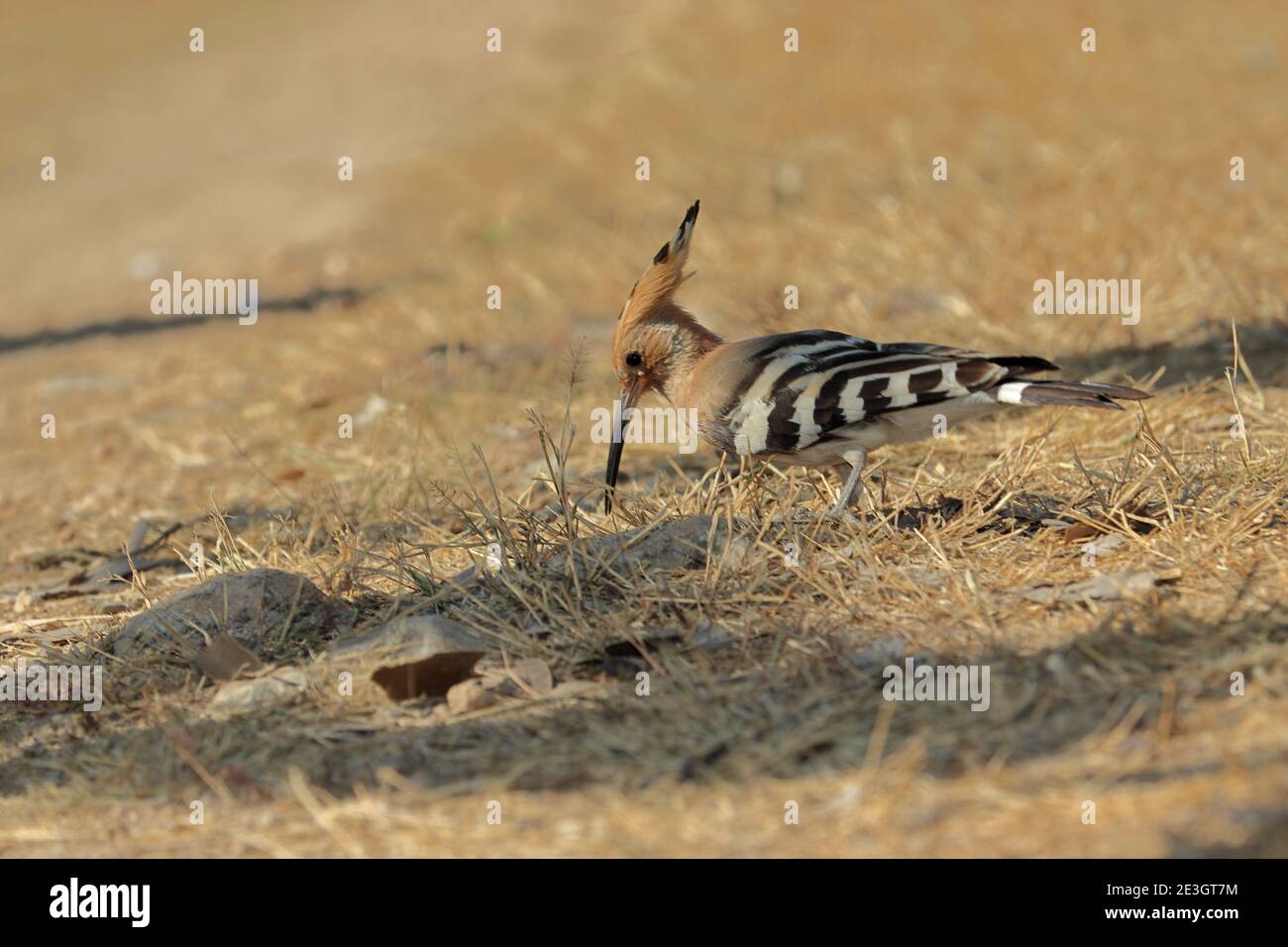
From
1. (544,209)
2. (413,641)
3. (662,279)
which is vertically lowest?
(413,641)

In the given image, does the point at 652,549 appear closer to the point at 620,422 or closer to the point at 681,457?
the point at 620,422

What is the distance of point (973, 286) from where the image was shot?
6.85 m

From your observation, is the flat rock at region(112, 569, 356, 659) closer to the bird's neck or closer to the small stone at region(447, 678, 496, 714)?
the small stone at region(447, 678, 496, 714)

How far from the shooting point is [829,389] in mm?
3795

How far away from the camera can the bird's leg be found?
3.92m

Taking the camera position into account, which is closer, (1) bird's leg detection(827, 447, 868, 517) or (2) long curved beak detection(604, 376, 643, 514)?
(1) bird's leg detection(827, 447, 868, 517)

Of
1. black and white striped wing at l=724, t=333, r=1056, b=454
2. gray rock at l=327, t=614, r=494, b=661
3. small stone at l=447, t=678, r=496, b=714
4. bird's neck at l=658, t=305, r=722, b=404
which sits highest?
bird's neck at l=658, t=305, r=722, b=404

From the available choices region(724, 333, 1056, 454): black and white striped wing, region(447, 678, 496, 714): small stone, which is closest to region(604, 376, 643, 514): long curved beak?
region(724, 333, 1056, 454): black and white striped wing

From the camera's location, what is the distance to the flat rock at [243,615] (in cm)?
382

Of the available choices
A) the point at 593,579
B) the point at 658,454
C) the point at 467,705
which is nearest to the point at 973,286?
the point at 658,454

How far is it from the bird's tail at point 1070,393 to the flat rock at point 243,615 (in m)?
1.71

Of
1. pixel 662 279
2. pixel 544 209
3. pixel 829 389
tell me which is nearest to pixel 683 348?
pixel 662 279

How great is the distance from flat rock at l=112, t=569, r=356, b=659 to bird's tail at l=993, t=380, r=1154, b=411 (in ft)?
5.60

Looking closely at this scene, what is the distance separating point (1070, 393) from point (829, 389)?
22.2 inches
